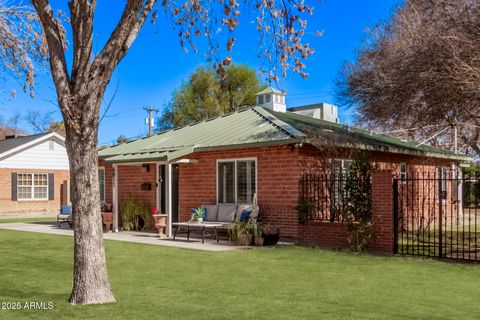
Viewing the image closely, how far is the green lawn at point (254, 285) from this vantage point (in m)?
6.22

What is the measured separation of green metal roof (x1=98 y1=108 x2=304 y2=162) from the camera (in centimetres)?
1462

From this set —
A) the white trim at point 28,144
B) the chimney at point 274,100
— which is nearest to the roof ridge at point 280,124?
the chimney at point 274,100

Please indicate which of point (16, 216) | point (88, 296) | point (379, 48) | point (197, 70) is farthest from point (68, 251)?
point (197, 70)

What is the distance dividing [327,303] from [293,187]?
24.1 ft

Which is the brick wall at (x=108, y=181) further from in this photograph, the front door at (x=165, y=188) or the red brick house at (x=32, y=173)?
the red brick house at (x=32, y=173)

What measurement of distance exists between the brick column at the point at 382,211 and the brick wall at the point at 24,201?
2258cm

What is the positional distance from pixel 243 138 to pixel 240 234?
10.8 ft

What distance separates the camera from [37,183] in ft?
98.5

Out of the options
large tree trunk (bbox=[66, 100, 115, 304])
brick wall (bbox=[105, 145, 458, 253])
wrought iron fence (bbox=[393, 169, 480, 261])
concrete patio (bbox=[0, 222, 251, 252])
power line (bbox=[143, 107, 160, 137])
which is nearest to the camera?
large tree trunk (bbox=[66, 100, 115, 304])

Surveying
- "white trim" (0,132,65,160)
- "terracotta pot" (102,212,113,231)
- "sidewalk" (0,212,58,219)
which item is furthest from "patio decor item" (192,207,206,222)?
"white trim" (0,132,65,160)

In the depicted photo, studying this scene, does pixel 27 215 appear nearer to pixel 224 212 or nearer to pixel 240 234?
pixel 224 212

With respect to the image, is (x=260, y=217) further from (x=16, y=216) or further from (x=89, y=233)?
(x=16, y=216)

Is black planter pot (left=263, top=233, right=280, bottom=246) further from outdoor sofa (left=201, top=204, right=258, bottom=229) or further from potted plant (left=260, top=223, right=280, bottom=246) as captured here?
outdoor sofa (left=201, top=204, right=258, bottom=229)

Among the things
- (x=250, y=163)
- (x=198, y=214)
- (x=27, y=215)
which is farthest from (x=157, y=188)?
(x=27, y=215)
